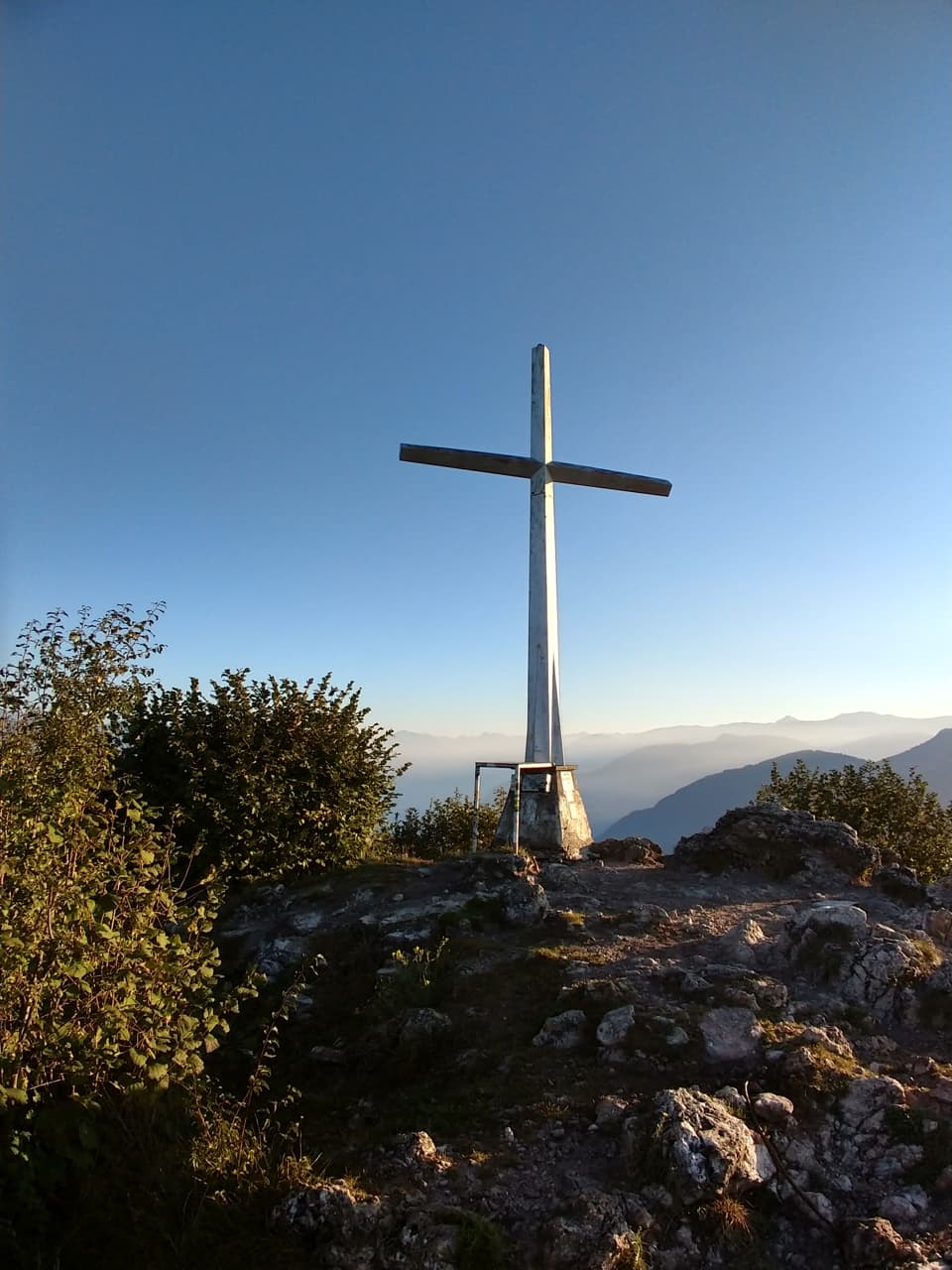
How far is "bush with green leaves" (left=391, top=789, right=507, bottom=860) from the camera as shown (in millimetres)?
15695

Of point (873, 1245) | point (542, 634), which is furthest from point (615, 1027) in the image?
point (542, 634)

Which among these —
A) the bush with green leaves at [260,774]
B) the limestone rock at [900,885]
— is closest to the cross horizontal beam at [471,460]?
the bush with green leaves at [260,774]

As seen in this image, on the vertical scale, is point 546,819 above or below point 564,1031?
above

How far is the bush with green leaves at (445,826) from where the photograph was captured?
1570 cm

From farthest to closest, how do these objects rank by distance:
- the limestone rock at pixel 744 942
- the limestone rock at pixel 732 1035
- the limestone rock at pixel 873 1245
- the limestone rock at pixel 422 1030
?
the limestone rock at pixel 744 942, the limestone rock at pixel 422 1030, the limestone rock at pixel 732 1035, the limestone rock at pixel 873 1245

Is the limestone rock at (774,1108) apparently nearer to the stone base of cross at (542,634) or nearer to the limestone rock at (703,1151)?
the limestone rock at (703,1151)

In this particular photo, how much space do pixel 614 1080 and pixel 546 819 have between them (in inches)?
302

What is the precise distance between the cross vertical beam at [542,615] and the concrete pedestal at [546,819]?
76cm

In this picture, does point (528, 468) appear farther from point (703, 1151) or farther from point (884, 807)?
point (703, 1151)

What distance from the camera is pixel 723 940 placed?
283 inches

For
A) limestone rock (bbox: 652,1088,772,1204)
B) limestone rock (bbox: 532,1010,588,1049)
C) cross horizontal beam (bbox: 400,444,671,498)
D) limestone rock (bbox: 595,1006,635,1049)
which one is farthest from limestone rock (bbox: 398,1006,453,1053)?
cross horizontal beam (bbox: 400,444,671,498)

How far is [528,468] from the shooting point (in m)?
14.9

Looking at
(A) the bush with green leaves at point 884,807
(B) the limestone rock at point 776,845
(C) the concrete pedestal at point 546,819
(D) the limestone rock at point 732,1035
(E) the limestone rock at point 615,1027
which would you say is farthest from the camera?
(A) the bush with green leaves at point 884,807

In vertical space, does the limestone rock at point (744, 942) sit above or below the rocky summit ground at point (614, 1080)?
above
